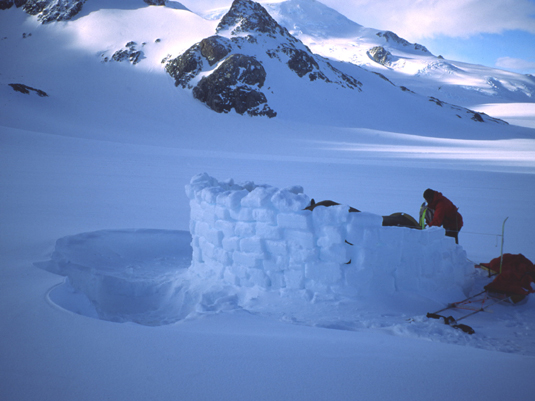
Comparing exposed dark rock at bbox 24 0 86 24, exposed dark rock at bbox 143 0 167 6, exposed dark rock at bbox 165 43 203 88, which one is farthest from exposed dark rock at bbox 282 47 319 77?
exposed dark rock at bbox 24 0 86 24

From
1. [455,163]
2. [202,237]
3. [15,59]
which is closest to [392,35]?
[15,59]

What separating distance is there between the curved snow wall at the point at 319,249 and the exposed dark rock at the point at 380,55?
91306mm

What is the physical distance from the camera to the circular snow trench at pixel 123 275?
→ 4.18m

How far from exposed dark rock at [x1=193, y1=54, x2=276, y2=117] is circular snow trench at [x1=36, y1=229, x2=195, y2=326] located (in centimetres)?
2649

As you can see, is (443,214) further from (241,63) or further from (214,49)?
(214,49)

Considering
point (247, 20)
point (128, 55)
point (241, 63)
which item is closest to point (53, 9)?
point (128, 55)

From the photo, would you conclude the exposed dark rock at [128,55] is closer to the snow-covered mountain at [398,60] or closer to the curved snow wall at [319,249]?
the curved snow wall at [319,249]

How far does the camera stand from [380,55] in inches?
3474

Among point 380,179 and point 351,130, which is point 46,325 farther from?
point 351,130

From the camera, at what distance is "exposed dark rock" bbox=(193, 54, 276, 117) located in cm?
3189

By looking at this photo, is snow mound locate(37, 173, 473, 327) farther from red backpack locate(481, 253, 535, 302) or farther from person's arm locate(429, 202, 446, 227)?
person's arm locate(429, 202, 446, 227)

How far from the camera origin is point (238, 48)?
117 ft

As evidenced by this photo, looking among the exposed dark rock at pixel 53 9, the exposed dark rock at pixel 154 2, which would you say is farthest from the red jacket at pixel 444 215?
the exposed dark rock at pixel 154 2

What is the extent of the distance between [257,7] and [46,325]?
44.6m
